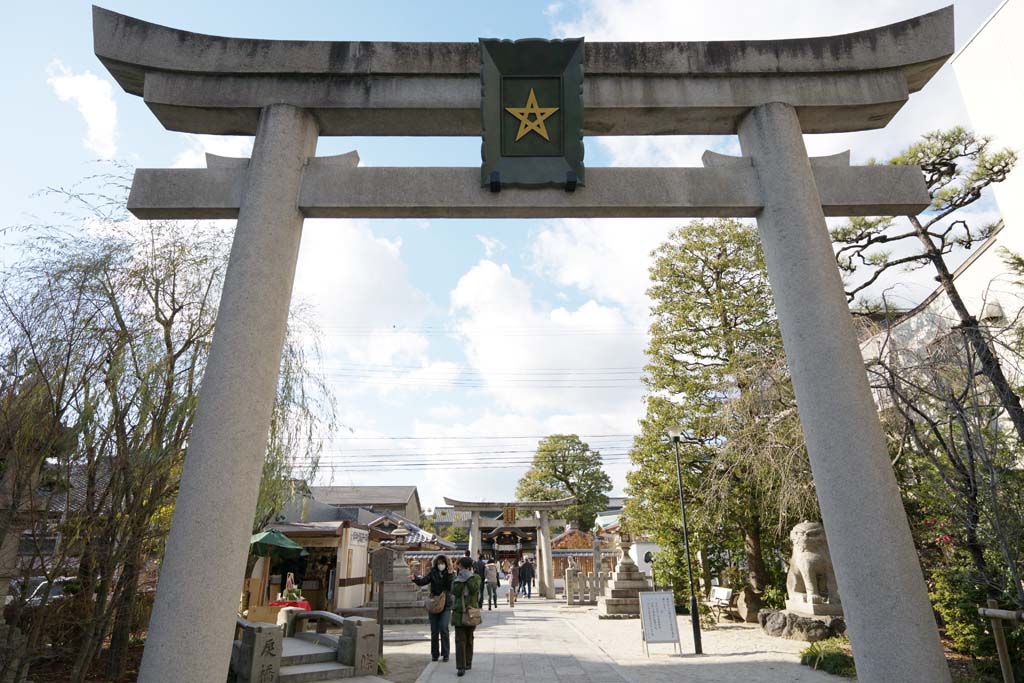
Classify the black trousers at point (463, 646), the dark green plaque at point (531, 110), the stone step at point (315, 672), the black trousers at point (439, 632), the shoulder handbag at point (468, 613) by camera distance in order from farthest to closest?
1. the black trousers at point (439, 632)
2. the black trousers at point (463, 646)
3. the shoulder handbag at point (468, 613)
4. the stone step at point (315, 672)
5. the dark green plaque at point (531, 110)

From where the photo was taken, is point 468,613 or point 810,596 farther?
point 810,596

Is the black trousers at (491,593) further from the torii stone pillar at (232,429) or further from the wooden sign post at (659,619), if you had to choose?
the torii stone pillar at (232,429)

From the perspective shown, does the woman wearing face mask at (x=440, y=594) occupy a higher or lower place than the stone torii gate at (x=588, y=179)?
lower

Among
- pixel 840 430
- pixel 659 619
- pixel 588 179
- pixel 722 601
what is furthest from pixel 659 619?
pixel 588 179

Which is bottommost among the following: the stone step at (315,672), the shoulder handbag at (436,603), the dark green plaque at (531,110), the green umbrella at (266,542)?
the stone step at (315,672)

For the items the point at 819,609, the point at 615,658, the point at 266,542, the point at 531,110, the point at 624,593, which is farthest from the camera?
the point at 624,593

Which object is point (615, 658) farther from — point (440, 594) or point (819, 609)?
point (819, 609)

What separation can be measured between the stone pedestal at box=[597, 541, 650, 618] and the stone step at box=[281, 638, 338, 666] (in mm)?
9764

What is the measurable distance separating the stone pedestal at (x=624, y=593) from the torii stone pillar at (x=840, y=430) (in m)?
13.0

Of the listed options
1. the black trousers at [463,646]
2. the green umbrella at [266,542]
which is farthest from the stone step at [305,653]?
the green umbrella at [266,542]

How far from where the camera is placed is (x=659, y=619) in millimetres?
9602

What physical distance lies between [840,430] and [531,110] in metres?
3.71

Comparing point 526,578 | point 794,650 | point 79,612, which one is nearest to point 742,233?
point 794,650

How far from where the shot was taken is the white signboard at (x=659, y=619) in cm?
947
